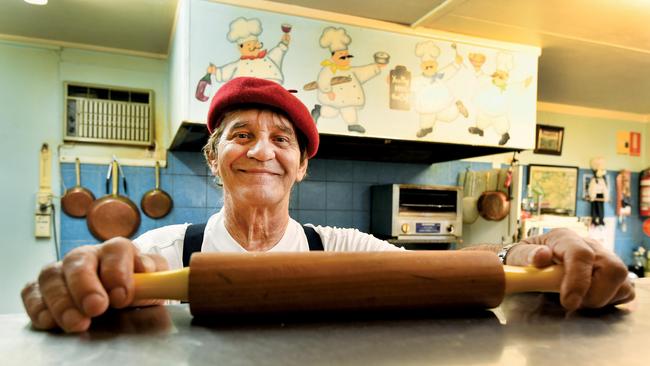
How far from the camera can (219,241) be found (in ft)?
3.44

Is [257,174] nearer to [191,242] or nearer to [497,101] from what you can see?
[191,242]

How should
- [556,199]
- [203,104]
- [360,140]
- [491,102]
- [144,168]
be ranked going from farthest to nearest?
[556,199] → [144,168] → [491,102] → [360,140] → [203,104]

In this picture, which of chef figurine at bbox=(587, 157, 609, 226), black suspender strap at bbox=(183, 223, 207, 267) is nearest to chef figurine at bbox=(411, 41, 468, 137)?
black suspender strap at bbox=(183, 223, 207, 267)

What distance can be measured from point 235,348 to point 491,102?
203cm

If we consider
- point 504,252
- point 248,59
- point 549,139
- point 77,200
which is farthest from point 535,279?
point 549,139

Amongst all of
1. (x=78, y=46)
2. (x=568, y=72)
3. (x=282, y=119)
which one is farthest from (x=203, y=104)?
(x=568, y=72)

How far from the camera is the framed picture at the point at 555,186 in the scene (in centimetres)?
318

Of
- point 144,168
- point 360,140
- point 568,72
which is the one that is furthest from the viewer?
point 568,72

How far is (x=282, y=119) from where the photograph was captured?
1.04m

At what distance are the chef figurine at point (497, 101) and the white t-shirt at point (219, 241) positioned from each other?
1.14 meters

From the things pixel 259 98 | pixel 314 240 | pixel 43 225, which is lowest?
pixel 43 225

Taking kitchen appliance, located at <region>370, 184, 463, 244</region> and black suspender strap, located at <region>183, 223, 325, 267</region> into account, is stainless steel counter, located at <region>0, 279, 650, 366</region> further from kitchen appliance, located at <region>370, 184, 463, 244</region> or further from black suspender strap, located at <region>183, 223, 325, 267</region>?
kitchen appliance, located at <region>370, 184, 463, 244</region>

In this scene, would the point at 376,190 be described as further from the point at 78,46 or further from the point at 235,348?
the point at 235,348

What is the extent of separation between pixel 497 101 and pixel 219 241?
160cm
